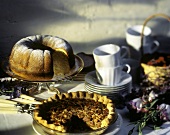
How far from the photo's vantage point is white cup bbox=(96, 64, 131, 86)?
1.59m

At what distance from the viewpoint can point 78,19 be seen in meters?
1.92

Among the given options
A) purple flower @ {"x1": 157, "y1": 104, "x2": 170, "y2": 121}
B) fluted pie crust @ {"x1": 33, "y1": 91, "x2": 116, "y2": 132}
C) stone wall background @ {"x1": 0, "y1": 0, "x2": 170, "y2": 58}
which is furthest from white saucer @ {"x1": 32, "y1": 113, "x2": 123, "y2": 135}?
stone wall background @ {"x1": 0, "y1": 0, "x2": 170, "y2": 58}

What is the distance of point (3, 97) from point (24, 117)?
157 mm

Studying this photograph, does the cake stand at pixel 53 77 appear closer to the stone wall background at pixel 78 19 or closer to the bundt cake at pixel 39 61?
the bundt cake at pixel 39 61

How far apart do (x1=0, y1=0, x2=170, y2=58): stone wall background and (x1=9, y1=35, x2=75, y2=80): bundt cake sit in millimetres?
265

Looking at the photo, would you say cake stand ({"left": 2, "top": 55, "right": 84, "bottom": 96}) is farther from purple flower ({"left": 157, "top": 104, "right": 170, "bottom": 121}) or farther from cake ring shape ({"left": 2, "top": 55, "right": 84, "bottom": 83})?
purple flower ({"left": 157, "top": 104, "right": 170, "bottom": 121})

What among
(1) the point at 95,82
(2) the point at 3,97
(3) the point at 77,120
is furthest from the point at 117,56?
(2) the point at 3,97

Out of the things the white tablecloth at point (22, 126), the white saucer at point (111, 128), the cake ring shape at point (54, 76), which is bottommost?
the white tablecloth at point (22, 126)

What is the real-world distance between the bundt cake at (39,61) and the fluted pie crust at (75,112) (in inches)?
5.0

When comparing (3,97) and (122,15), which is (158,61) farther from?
(3,97)

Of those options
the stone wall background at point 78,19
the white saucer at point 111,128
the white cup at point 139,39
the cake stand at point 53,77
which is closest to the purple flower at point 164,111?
the white saucer at point 111,128

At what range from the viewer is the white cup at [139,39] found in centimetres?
191

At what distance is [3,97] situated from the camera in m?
1.57

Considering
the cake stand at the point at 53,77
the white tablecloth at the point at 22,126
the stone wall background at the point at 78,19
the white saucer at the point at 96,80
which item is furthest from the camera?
the stone wall background at the point at 78,19
